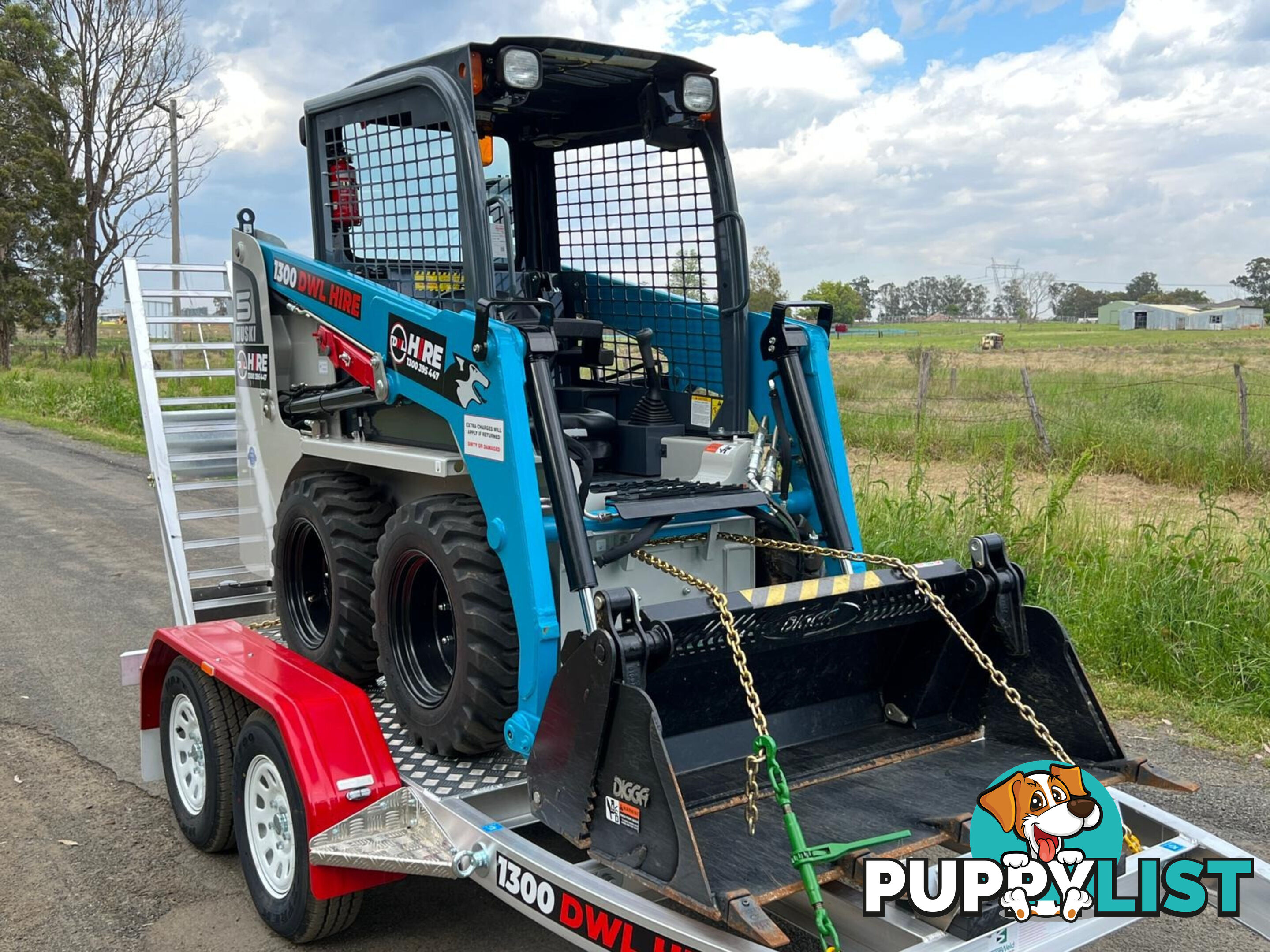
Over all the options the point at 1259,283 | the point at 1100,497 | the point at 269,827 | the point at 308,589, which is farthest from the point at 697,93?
the point at 1259,283

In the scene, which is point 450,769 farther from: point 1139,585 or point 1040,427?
point 1040,427

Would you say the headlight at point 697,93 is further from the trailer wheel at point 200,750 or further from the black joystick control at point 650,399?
the trailer wheel at point 200,750

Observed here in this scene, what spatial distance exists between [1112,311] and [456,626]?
3828 inches

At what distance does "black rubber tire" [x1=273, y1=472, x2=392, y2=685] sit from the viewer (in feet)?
15.1

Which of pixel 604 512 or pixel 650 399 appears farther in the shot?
pixel 650 399

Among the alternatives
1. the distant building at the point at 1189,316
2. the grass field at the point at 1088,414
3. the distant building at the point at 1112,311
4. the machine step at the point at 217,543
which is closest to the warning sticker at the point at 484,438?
the machine step at the point at 217,543

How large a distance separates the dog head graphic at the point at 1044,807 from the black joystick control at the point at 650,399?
238 centimetres

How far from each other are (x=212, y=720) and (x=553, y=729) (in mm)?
1692

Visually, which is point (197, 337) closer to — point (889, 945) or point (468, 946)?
point (468, 946)

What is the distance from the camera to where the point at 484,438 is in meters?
3.78

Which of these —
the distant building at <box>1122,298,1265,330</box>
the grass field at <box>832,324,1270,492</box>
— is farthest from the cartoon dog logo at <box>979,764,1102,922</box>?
the distant building at <box>1122,298,1265,330</box>

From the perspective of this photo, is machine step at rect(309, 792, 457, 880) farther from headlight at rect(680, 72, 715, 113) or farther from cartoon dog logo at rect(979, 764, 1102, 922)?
headlight at rect(680, 72, 715, 113)

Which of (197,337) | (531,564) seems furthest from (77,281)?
(531,564)

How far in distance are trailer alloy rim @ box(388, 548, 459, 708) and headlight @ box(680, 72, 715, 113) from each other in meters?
2.15
